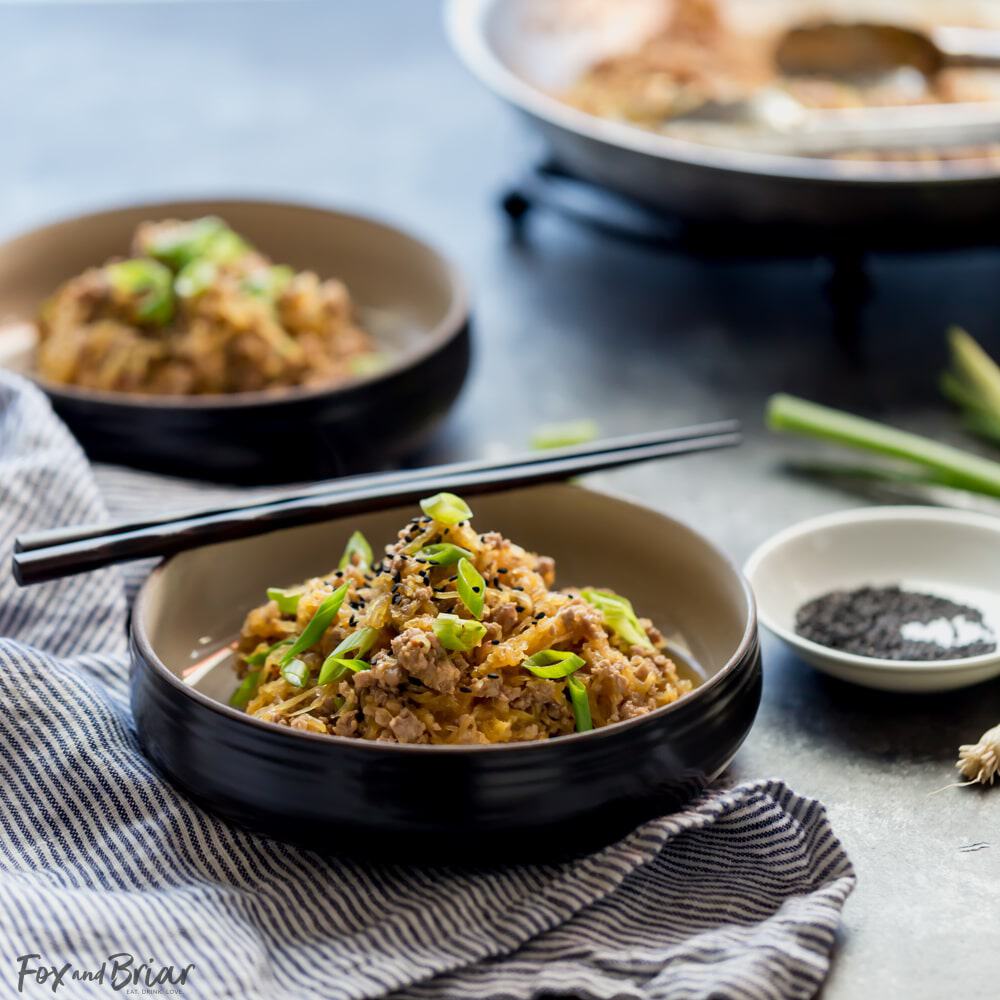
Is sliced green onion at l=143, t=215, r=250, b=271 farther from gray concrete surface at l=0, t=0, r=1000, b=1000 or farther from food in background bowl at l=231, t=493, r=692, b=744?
food in background bowl at l=231, t=493, r=692, b=744

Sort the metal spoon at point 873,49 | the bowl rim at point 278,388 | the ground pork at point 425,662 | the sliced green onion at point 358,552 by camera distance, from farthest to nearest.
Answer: the metal spoon at point 873,49 < the bowl rim at point 278,388 < the sliced green onion at point 358,552 < the ground pork at point 425,662

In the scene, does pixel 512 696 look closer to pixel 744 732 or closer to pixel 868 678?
pixel 744 732

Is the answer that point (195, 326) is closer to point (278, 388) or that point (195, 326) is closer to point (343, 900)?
point (278, 388)

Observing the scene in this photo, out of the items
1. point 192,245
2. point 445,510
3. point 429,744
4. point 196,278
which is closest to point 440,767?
point 429,744

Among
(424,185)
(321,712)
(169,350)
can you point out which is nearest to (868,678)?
(321,712)

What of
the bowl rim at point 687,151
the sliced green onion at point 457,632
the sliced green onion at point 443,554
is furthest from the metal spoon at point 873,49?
the sliced green onion at point 457,632

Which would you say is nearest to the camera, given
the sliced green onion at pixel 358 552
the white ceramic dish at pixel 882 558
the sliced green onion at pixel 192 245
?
the sliced green onion at pixel 358 552

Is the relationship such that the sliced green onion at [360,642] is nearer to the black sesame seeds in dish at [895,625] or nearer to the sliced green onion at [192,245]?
the black sesame seeds in dish at [895,625]
